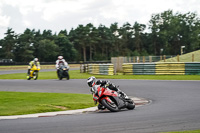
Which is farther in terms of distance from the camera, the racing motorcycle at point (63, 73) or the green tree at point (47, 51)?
the green tree at point (47, 51)

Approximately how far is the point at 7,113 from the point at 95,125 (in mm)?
3375

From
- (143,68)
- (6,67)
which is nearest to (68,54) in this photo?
(6,67)

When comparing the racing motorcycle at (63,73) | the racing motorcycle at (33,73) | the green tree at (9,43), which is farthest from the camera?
the green tree at (9,43)

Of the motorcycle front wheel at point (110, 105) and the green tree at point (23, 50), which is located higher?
the green tree at point (23, 50)

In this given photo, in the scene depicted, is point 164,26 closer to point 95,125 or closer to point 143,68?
point 143,68

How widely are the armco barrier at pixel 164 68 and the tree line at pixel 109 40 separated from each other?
192ft

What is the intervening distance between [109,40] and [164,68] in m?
87.3

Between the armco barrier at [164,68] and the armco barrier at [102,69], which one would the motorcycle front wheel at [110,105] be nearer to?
the armco barrier at [164,68]

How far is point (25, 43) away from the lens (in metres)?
85.8

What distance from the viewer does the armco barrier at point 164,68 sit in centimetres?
2661

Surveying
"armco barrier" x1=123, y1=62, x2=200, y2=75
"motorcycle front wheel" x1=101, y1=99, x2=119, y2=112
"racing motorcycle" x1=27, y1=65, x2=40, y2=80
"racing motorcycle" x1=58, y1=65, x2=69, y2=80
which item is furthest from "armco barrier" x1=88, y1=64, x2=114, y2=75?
"motorcycle front wheel" x1=101, y1=99, x2=119, y2=112

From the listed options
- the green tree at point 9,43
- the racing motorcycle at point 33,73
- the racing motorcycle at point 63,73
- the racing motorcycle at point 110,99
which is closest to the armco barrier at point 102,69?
the racing motorcycle at point 63,73

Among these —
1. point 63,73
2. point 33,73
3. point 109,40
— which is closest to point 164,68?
point 63,73

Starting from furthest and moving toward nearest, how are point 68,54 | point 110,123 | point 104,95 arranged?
point 68,54 < point 104,95 < point 110,123
